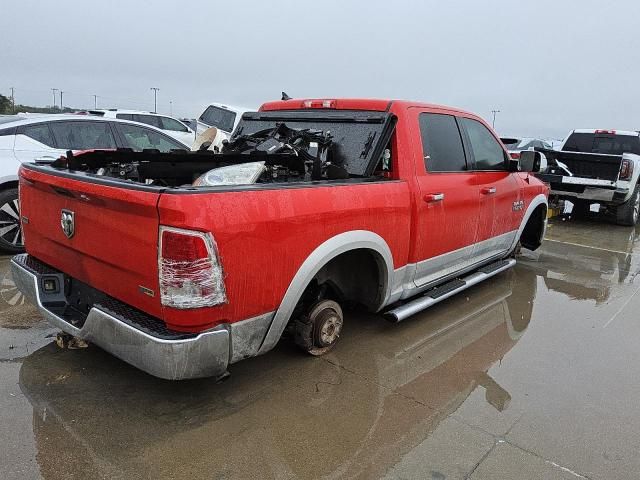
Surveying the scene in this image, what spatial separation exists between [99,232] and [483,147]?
11.8 feet

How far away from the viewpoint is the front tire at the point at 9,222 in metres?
5.67

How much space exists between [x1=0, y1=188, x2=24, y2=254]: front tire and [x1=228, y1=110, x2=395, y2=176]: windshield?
9.18 ft

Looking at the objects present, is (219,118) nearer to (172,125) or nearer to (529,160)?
(172,125)

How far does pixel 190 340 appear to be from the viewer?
8.35ft

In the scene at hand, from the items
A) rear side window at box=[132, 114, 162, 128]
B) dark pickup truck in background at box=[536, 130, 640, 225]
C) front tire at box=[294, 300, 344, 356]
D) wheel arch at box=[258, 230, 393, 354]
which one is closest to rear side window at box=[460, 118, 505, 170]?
wheel arch at box=[258, 230, 393, 354]

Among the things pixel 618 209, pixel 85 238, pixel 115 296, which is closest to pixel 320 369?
pixel 115 296

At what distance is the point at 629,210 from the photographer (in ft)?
34.0

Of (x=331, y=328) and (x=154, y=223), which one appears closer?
(x=154, y=223)

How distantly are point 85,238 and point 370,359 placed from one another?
2.09 metres

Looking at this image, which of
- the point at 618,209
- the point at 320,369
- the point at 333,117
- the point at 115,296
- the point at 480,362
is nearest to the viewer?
the point at 115,296

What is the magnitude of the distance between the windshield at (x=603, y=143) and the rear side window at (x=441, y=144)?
9.38 metres

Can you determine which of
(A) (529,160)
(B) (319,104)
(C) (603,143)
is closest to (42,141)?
(B) (319,104)

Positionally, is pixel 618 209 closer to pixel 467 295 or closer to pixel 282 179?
pixel 467 295

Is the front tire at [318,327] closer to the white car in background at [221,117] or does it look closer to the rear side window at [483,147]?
the rear side window at [483,147]
